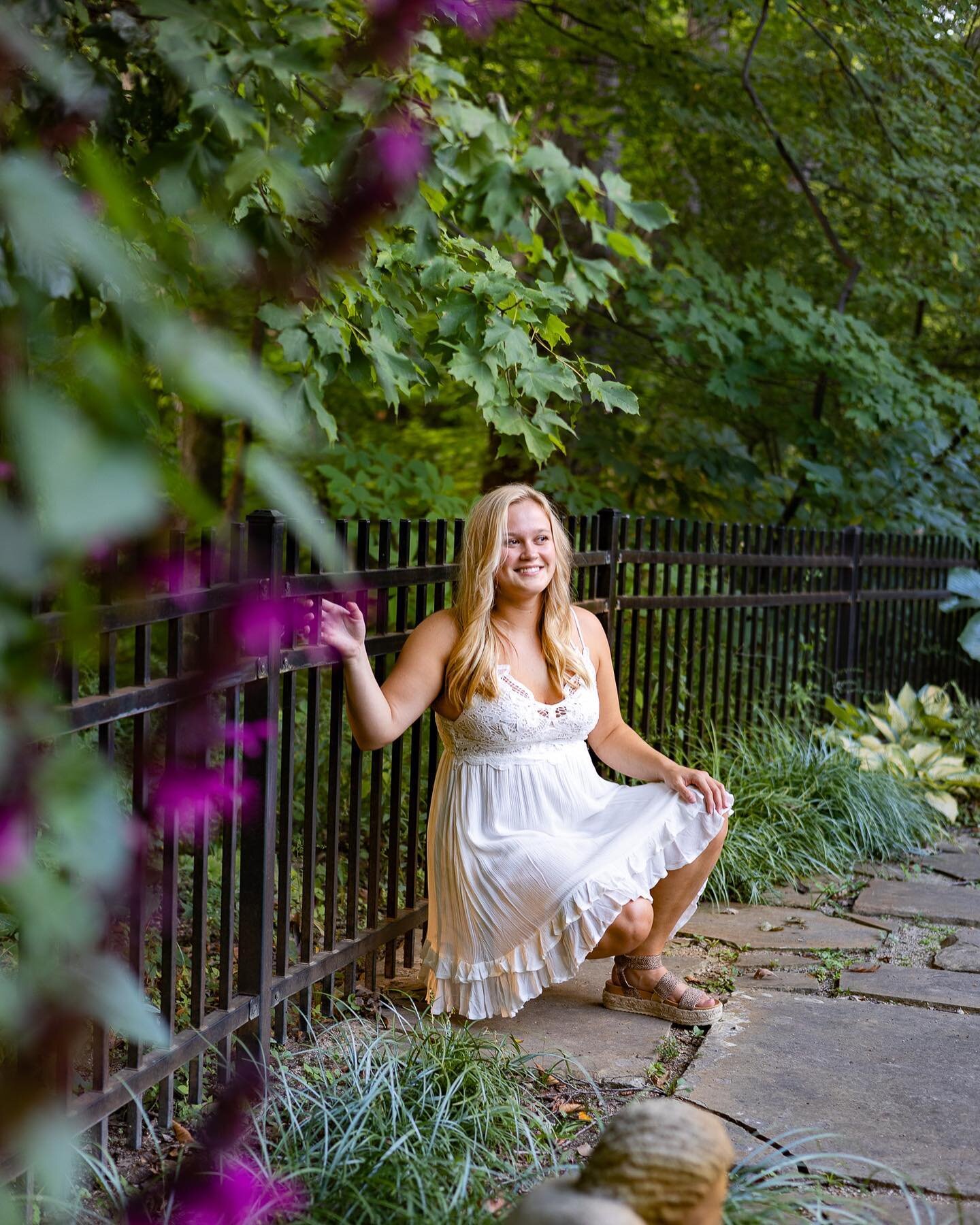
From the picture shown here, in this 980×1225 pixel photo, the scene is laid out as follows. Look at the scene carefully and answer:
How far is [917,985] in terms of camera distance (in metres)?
3.93

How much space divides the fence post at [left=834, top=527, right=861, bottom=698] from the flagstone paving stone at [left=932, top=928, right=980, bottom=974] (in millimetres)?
3286

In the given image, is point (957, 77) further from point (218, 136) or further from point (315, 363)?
point (218, 136)

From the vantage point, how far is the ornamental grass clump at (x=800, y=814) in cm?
512

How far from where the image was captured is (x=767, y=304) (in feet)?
26.2

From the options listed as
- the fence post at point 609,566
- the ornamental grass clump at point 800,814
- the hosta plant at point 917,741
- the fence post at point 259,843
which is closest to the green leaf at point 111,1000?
the fence post at point 259,843

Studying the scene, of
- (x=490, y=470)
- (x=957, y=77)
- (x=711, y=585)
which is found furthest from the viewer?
(x=490, y=470)

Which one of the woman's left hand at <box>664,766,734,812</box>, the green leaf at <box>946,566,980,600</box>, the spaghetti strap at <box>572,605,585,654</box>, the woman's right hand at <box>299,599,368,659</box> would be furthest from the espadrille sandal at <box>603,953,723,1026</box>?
A: the green leaf at <box>946,566,980,600</box>

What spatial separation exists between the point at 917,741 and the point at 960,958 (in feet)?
10.1

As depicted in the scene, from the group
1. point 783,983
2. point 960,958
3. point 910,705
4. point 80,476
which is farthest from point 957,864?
point 80,476

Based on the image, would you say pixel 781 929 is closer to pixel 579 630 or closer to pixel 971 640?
pixel 579 630

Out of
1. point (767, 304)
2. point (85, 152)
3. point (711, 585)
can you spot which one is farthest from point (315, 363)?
point (767, 304)

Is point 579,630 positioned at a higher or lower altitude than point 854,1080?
higher

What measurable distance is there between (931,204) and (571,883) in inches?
238

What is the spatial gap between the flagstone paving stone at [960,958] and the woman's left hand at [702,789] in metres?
1.13
